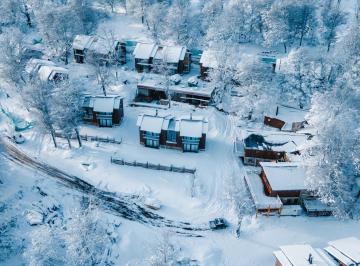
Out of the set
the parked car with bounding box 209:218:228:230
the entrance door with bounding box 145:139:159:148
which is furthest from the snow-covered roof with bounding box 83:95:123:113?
the parked car with bounding box 209:218:228:230

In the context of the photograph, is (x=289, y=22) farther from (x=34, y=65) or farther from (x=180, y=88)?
(x=34, y=65)

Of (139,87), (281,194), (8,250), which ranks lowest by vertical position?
(8,250)

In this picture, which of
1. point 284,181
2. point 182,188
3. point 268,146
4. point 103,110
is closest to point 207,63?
point 103,110

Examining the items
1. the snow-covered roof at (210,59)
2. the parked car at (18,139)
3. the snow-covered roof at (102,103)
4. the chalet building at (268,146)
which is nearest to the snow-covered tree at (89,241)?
the parked car at (18,139)

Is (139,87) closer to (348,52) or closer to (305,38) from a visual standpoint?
(348,52)

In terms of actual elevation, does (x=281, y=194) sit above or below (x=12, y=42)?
below

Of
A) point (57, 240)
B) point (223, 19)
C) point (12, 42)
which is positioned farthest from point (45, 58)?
point (57, 240)
